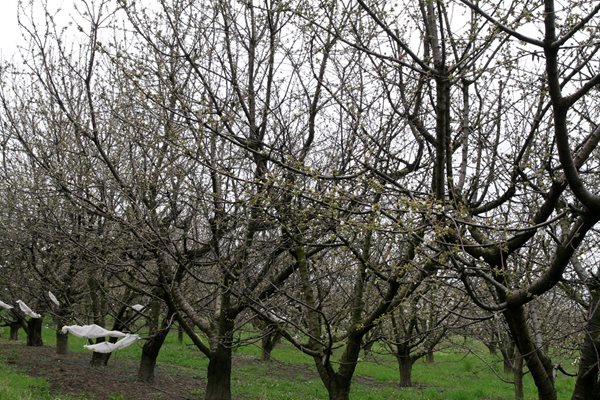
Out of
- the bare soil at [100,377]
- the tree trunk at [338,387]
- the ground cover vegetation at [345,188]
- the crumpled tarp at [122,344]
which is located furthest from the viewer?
the bare soil at [100,377]

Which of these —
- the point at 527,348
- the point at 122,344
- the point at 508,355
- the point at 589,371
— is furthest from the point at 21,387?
the point at 589,371

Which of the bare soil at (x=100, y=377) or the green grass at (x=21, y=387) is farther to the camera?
the bare soil at (x=100, y=377)

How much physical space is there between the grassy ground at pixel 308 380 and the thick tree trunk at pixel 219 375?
2227 mm

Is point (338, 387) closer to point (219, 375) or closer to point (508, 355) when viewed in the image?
point (219, 375)

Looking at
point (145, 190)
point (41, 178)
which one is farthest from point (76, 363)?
point (145, 190)

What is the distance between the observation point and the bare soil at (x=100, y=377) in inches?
475

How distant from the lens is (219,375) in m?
9.28

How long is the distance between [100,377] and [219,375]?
19.5 ft

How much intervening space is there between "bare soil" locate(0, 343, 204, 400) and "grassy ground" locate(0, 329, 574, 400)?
51 centimetres

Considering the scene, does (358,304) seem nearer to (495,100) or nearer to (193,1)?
(495,100)

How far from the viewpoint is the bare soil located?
12052mm

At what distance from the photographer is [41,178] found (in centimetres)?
1204

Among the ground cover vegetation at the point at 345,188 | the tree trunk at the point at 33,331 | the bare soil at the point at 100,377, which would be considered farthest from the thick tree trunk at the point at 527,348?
the tree trunk at the point at 33,331

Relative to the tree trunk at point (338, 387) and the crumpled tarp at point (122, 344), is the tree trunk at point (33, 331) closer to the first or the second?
the crumpled tarp at point (122, 344)
